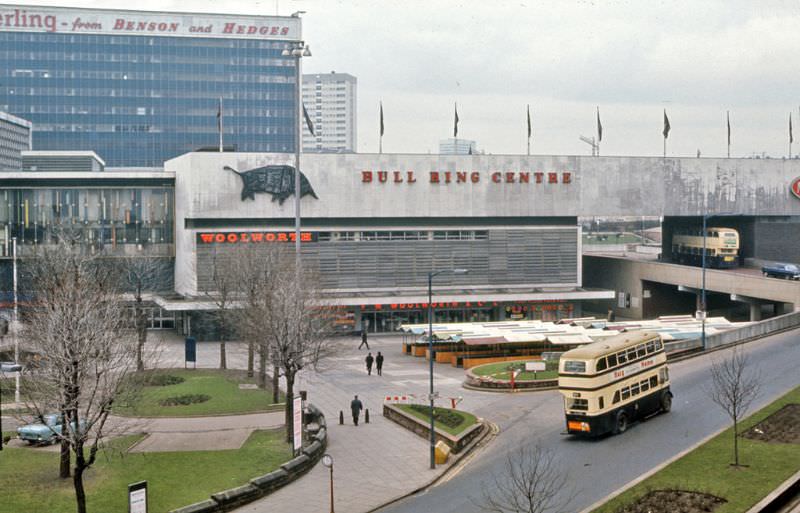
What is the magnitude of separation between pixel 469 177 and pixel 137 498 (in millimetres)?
69473

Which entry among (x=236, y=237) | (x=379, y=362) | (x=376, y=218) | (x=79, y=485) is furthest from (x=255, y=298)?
(x=376, y=218)

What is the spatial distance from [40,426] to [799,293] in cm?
6082

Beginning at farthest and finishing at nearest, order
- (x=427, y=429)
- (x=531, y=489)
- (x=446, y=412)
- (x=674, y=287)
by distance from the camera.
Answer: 1. (x=674, y=287)
2. (x=446, y=412)
3. (x=427, y=429)
4. (x=531, y=489)

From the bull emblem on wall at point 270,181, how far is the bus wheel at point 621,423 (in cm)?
5380

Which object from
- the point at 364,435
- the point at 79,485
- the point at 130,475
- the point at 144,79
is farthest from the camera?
the point at 144,79

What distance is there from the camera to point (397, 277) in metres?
94.8

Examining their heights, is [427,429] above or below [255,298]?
below

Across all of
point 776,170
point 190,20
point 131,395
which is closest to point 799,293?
point 776,170

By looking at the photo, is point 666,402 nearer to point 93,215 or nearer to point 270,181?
point 270,181

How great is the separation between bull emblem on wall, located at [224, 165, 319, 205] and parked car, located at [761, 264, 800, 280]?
45220mm

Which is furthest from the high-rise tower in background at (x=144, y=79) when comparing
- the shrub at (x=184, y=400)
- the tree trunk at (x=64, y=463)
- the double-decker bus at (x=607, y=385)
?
the tree trunk at (x=64, y=463)

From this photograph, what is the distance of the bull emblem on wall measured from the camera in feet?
299

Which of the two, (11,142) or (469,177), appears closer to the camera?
(469,177)

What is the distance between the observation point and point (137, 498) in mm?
30672
